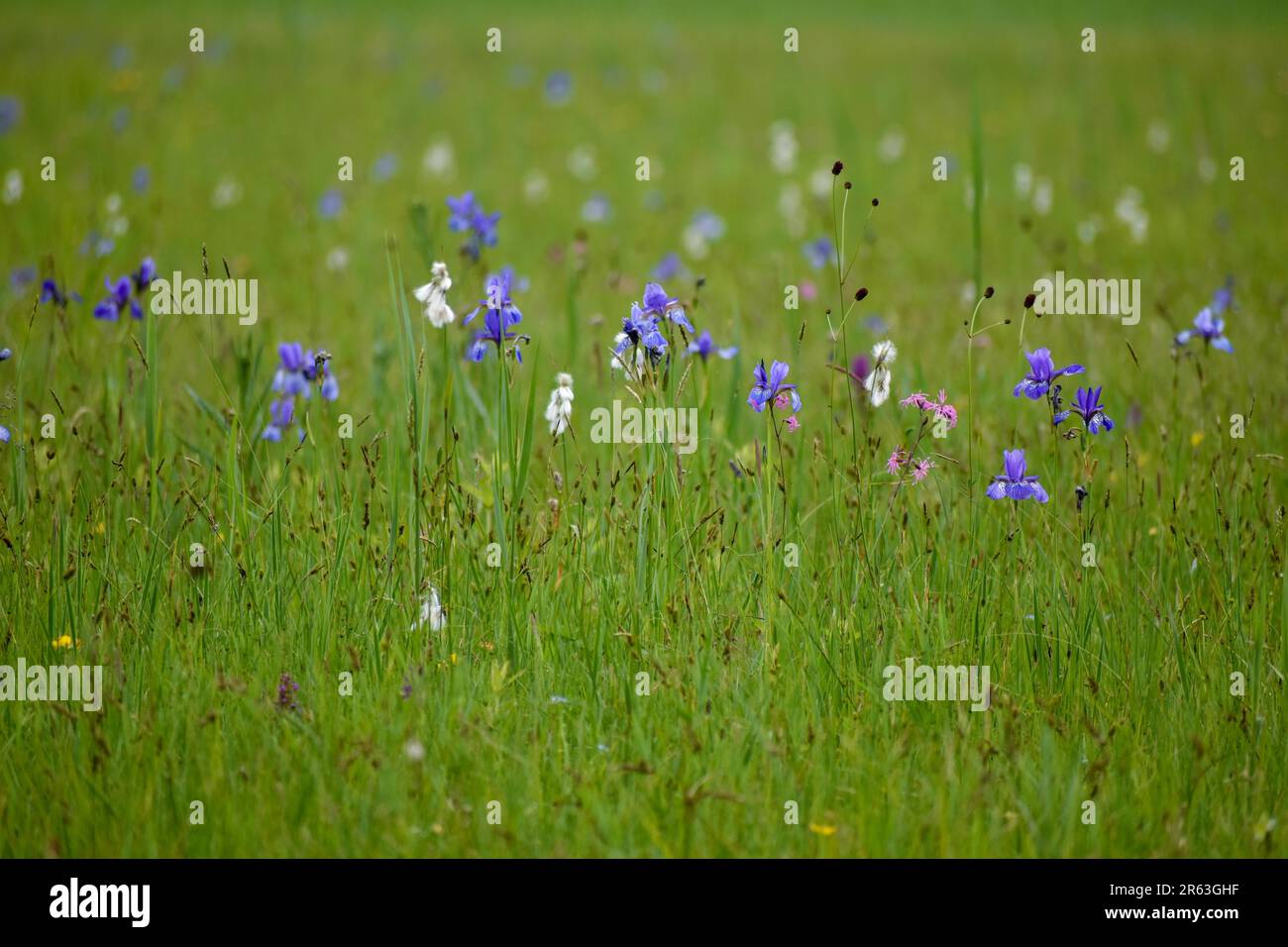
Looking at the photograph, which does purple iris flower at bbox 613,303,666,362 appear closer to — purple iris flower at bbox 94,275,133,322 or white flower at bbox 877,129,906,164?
purple iris flower at bbox 94,275,133,322

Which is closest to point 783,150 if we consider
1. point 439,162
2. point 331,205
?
point 439,162

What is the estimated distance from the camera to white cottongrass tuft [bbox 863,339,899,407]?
337 cm

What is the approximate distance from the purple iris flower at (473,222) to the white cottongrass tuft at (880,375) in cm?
159

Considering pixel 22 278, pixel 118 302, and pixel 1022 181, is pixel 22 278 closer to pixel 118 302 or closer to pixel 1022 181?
pixel 118 302

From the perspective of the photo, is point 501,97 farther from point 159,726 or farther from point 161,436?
point 159,726

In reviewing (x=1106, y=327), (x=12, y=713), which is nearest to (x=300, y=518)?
(x=12, y=713)

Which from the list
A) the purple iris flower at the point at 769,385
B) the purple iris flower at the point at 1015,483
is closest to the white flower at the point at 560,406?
the purple iris flower at the point at 769,385

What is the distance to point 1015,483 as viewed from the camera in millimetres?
3305

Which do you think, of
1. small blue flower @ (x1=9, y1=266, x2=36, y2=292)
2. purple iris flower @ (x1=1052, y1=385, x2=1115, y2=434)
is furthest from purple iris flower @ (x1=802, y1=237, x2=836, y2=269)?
small blue flower @ (x1=9, y1=266, x2=36, y2=292)

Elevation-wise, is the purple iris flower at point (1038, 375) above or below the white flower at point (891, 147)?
below

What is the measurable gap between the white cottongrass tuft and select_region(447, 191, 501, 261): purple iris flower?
1587 millimetres

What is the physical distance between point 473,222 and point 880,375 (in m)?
1.79

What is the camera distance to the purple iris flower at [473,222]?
14.3ft

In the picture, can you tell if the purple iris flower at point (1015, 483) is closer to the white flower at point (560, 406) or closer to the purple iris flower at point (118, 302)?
the white flower at point (560, 406)
